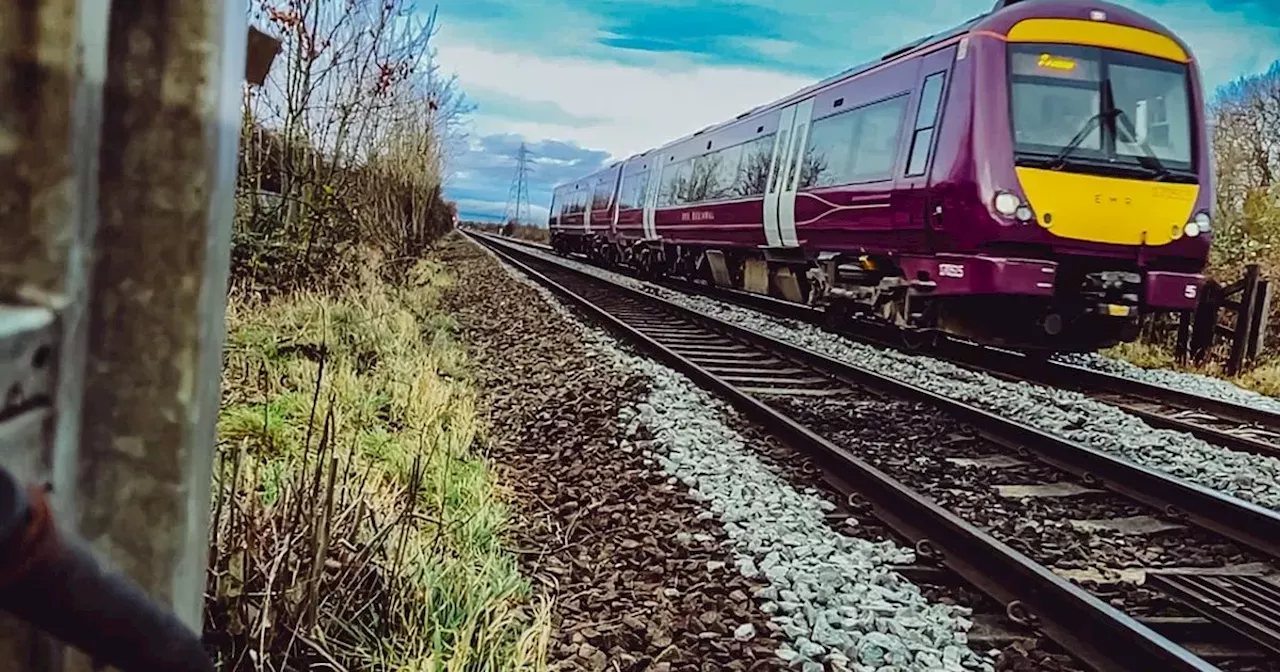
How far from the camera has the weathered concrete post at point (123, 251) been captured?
0.54m

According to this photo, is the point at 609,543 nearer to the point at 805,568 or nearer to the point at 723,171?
the point at 805,568

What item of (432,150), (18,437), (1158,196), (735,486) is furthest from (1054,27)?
(432,150)

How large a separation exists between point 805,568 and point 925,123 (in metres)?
5.79

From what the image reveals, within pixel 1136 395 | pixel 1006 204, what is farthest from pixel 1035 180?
pixel 1136 395

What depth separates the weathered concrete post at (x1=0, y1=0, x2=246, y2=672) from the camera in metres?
0.54

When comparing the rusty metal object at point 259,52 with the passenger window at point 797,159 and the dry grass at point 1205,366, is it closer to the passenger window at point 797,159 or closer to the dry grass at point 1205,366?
the dry grass at point 1205,366

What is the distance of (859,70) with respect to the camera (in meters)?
9.88

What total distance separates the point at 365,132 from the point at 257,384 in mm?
5441

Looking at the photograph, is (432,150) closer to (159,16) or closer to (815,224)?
(815,224)

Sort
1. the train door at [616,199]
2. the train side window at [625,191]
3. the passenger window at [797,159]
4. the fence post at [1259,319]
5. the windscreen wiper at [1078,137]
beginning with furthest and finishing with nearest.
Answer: the train door at [616,199], the train side window at [625,191], the passenger window at [797,159], the fence post at [1259,319], the windscreen wiper at [1078,137]

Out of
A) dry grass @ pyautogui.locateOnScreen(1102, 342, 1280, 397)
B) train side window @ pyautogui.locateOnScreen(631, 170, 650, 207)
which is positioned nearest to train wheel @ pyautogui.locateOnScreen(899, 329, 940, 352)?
dry grass @ pyautogui.locateOnScreen(1102, 342, 1280, 397)

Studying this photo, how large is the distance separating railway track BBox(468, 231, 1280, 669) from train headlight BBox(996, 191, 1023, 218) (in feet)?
6.00

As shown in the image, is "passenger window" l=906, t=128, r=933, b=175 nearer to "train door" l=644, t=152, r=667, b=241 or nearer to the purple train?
the purple train

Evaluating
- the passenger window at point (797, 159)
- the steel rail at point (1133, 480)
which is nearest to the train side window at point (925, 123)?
the steel rail at point (1133, 480)
